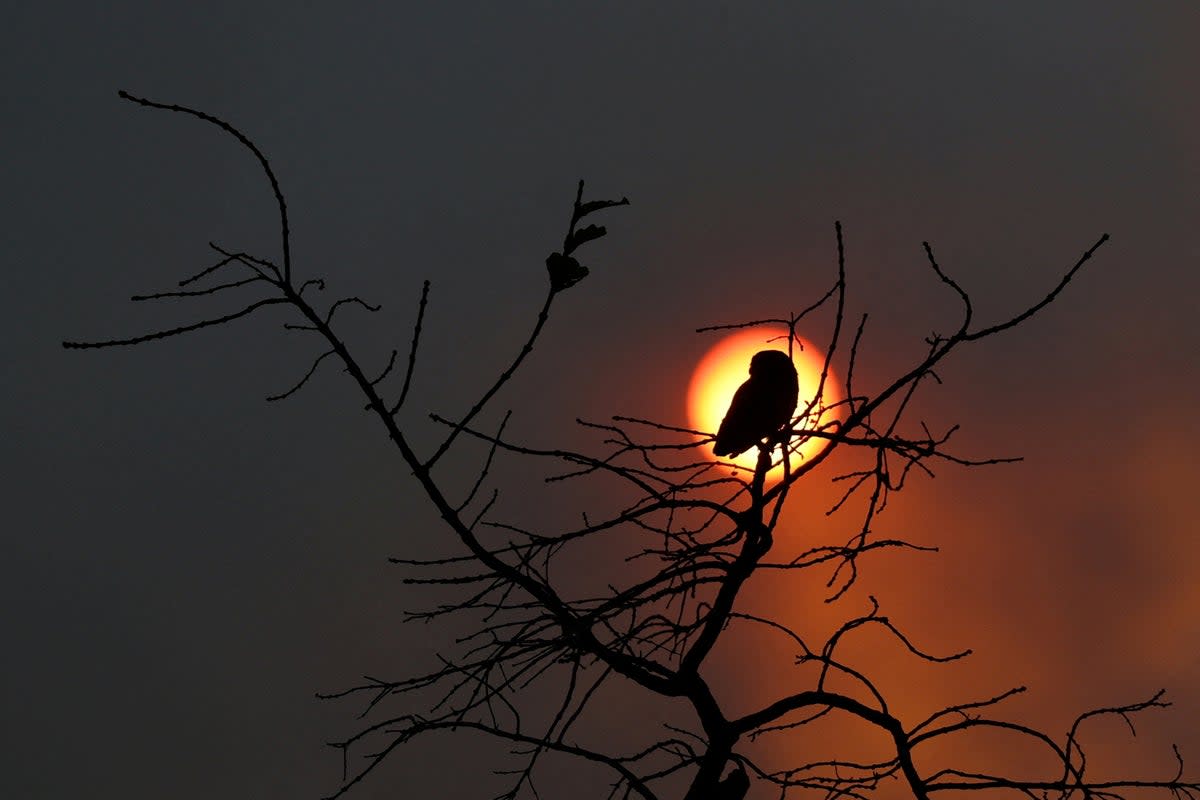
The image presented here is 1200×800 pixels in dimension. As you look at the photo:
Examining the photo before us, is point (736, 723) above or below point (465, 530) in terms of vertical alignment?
below

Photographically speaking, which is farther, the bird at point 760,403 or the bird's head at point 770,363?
the bird's head at point 770,363

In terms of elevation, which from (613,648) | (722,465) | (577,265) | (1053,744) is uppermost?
(722,465)

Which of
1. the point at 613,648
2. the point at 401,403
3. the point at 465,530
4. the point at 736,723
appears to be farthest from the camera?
the point at 736,723

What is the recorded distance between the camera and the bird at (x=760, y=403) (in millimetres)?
4090

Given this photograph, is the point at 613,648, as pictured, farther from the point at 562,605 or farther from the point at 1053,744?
the point at 1053,744

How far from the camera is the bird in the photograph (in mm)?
4090

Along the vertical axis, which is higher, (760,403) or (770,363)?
(770,363)

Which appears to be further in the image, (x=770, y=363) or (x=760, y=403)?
(x=770, y=363)

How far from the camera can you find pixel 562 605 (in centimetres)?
281

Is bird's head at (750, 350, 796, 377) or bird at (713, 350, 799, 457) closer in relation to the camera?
bird at (713, 350, 799, 457)

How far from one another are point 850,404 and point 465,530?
1231 millimetres

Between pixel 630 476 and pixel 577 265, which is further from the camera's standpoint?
pixel 630 476

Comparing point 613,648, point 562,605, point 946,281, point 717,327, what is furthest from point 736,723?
point 946,281

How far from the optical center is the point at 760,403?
4246 millimetres
